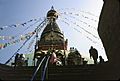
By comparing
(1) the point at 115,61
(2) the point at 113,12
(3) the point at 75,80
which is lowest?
(3) the point at 75,80

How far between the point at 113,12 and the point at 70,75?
11.5 ft

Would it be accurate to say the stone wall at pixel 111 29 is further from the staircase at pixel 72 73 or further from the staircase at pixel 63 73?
the staircase at pixel 72 73

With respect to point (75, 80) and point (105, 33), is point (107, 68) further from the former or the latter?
point (105, 33)

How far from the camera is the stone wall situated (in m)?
10.5

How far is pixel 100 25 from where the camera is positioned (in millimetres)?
13367

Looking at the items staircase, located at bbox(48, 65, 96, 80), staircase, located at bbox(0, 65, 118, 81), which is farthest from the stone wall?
staircase, located at bbox(48, 65, 96, 80)

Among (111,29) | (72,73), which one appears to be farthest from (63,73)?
(111,29)

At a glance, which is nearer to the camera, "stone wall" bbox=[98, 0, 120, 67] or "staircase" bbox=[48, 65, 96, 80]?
"staircase" bbox=[48, 65, 96, 80]

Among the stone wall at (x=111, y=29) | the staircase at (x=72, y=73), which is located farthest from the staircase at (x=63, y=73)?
the stone wall at (x=111, y=29)

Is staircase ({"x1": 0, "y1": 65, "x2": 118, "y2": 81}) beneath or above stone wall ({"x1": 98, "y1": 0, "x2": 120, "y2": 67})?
beneath

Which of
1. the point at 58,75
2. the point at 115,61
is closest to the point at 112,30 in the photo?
the point at 115,61

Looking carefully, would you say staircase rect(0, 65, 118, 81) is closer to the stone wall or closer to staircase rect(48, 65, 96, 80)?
staircase rect(48, 65, 96, 80)

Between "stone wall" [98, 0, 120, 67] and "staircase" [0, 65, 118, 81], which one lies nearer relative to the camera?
"staircase" [0, 65, 118, 81]

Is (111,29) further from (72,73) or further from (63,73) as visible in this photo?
(63,73)
